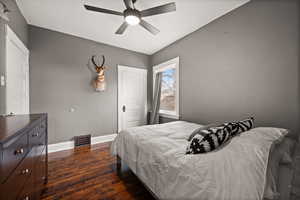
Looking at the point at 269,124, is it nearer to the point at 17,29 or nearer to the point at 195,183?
the point at 195,183

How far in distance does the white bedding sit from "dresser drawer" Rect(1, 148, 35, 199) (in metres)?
0.99

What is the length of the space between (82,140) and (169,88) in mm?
2783

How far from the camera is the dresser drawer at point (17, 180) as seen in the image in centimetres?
65

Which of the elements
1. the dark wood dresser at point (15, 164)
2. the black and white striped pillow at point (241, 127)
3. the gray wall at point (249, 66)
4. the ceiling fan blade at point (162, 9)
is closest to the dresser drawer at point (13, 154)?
the dark wood dresser at point (15, 164)

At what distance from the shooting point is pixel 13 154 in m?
0.73

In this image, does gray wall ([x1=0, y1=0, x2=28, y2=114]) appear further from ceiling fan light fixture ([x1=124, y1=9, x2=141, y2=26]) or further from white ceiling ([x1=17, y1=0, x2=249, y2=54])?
ceiling fan light fixture ([x1=124, y1=9, x2=141, y2=26])

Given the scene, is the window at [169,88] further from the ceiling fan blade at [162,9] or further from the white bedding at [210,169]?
the white bedding at [210,169]

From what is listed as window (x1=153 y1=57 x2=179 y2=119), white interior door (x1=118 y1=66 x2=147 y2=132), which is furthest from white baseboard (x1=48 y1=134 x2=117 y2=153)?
window (x1=153 y1=57 x2=179 y2=119)

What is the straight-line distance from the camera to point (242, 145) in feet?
3.25

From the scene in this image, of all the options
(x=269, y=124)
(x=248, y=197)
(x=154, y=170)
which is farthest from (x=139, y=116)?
(x=248, y=197)

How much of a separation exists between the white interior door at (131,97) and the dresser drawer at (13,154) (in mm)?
2712

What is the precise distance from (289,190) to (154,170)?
0.96 metres

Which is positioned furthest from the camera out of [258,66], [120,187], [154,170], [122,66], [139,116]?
[139,116]

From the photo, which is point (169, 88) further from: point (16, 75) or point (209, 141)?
point (16, 75)
